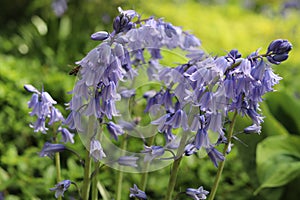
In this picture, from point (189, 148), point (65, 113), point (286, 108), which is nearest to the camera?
point (189, 148)

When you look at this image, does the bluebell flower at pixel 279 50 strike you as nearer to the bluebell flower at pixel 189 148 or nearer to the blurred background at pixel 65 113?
the blurred background at pixel 65 113

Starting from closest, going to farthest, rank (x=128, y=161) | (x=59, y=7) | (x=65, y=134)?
(x=128, y=161) < (x=65, y=134) < (x=59, y=7)

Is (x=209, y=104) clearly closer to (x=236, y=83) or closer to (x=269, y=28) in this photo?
(x=236, y=83)

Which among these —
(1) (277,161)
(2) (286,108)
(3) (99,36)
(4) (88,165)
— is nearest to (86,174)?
(4) (88,165)

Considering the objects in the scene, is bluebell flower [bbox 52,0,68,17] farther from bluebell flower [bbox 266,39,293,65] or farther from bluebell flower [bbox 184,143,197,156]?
bluebell flower [bbox 266,39,293,65]

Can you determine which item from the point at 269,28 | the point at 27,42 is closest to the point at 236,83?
the point at 27,42

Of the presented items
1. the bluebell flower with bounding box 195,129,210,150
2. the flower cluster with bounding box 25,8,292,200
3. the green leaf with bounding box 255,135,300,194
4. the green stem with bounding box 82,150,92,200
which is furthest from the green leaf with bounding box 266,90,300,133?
the green stem with bounding box 82,150,92,200

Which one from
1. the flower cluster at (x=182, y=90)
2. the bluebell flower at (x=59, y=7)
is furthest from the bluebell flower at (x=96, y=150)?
the bluebell flower at (x=59, y=7)

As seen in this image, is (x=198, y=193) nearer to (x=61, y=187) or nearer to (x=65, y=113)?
(x=61, y=187)
